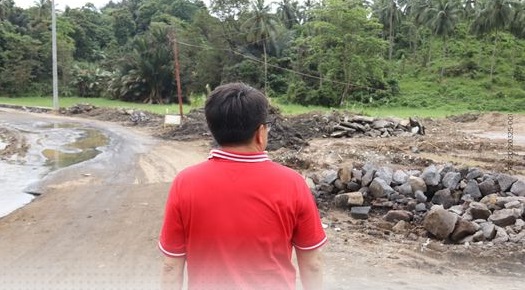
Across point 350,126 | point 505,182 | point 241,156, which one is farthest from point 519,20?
point 241,156

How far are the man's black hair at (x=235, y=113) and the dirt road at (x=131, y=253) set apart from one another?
313cm

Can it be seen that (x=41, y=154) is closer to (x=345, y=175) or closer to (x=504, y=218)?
(x=345, y=175)

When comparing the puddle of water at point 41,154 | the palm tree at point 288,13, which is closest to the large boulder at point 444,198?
the puddle of water at point 41,154

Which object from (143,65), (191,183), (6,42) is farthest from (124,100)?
(191,183)

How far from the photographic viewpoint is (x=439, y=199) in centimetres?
858

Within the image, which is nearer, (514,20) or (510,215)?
(510,215)

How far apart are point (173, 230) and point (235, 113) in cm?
49

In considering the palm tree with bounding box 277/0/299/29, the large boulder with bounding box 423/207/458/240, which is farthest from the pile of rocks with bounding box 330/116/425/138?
the palm tree with bounding box 277/0/299/29

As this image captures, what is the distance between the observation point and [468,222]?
7.04m

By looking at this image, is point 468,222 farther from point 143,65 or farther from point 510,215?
point 143,65

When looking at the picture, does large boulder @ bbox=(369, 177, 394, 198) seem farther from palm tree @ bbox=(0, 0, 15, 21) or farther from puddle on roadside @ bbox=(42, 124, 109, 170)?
palm tree @ bbox=(0, 0, 15, 21)

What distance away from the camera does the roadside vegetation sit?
4478 centimetres

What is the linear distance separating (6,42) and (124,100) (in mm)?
14554

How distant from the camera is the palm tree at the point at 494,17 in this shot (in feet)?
167
